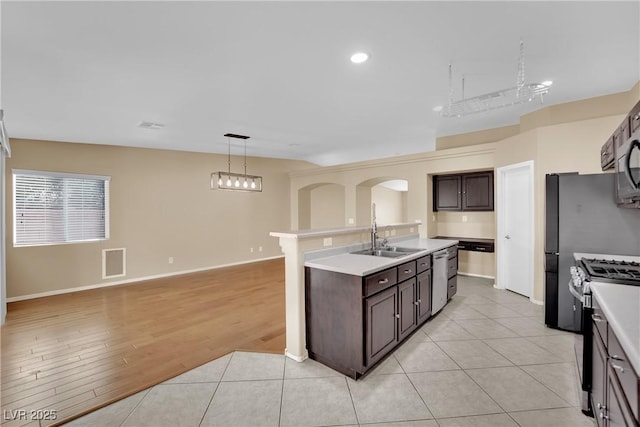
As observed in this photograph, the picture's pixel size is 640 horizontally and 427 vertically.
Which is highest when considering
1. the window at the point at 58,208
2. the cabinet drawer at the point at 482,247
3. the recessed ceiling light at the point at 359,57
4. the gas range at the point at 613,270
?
the recessed ceiling light at the point at 359,57

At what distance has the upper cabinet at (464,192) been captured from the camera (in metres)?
5.41

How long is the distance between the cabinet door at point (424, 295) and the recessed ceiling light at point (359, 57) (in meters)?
2.22

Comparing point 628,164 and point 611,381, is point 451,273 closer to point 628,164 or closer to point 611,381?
point 628,164

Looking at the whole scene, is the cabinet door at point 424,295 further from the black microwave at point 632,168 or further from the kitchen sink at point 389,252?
the black microwave at point 632,168

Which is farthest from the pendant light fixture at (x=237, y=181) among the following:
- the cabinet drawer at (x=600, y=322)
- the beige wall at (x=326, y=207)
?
the cabinet drawer at (x=600, y=322)

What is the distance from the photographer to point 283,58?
2.62 meters

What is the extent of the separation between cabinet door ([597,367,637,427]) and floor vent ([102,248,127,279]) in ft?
21.9

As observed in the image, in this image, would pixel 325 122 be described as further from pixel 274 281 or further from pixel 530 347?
pixel 530 347

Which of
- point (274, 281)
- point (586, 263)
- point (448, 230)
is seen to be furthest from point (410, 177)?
point (586, 263)

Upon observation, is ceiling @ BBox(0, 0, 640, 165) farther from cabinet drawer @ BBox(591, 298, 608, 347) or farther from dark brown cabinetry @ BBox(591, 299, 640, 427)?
dark brown cabinetry @ BBox(591, 299, 640, 427)

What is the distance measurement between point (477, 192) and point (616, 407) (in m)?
4.77

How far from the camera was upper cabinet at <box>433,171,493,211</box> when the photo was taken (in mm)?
5406

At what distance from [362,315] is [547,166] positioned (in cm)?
344

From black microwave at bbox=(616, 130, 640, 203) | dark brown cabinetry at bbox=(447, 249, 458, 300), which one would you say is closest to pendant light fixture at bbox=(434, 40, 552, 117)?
black microwave at bbox=(616, 130, 640, 203)
